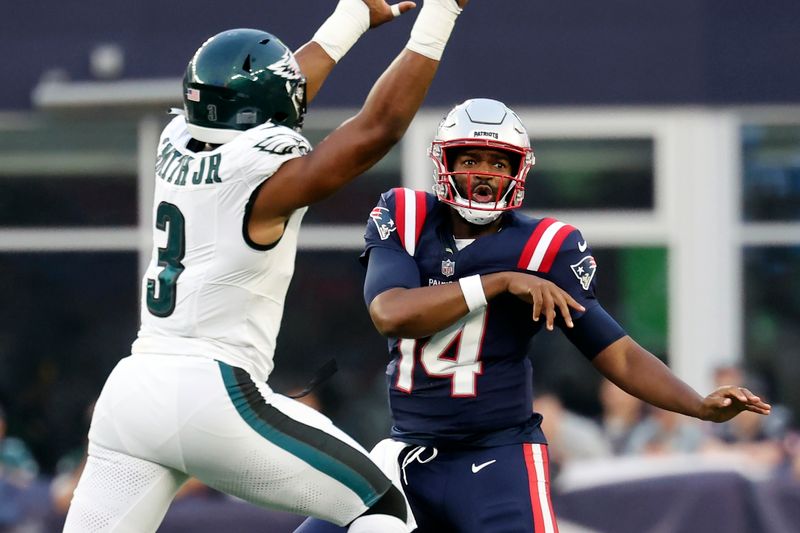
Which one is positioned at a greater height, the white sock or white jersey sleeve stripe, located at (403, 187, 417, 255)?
white jersey sleeve stripe, located at (403, 187, 417, 255)

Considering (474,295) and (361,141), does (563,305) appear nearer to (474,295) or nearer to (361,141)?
(474,295)

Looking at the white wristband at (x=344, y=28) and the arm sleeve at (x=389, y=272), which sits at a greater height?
the white wristband at (x=344, y=28)

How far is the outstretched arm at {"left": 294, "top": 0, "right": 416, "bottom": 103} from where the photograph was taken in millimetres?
4879

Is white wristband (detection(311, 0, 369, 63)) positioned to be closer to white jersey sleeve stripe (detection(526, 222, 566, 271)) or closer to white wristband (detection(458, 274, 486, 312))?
white jersey sleeve stripe (detection(526, 222, 566, 271))

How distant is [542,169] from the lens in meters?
10.2

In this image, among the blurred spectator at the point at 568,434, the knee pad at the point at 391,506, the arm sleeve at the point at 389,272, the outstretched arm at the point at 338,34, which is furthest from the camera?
the blurred spectator at the point at 568,434

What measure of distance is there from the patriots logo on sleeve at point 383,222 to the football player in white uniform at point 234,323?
474 millimetres

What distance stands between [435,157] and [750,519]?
128 inches

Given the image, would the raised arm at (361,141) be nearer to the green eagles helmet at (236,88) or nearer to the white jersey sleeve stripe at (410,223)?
the green eagles helmet at (236,88)

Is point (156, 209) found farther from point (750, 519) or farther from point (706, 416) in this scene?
point (750, 519)

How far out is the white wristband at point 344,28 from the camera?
16.1 ft

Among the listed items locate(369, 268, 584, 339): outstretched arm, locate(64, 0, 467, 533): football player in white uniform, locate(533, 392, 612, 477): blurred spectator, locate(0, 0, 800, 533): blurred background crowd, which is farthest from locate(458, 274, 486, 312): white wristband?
locate(0, 0, 800, 533): blurred background crowd

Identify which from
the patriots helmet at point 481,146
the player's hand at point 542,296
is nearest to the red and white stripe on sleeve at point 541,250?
the patriots helmet at point 481,146

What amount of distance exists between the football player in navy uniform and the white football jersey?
481mm
